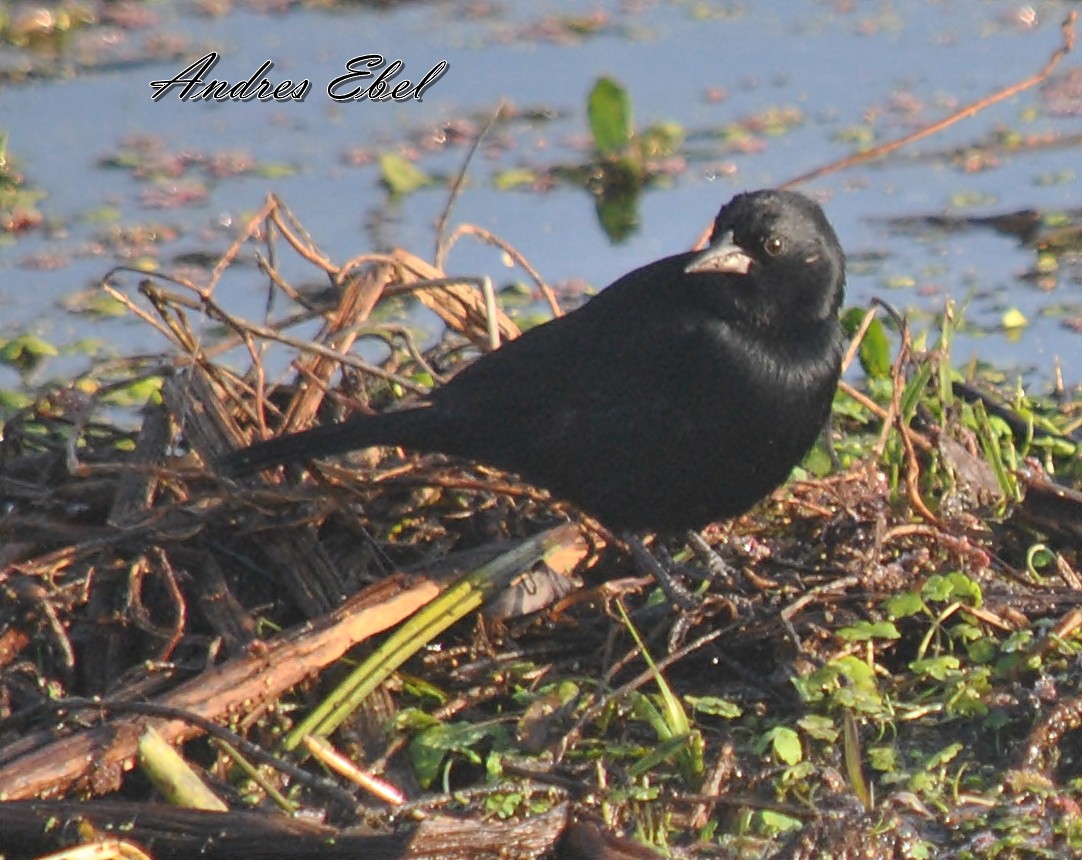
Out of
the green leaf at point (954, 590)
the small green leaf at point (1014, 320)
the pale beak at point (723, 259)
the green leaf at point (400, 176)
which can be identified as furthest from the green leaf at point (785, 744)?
the green leaf at point (400, 176)

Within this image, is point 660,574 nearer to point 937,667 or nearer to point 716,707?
point 716,707

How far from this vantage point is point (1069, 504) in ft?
14.0

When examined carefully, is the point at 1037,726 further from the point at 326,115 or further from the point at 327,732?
the point at 326,115

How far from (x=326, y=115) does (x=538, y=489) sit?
13.3 ft

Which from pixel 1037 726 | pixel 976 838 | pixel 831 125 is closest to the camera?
pixel 976 838

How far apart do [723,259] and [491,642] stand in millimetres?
915

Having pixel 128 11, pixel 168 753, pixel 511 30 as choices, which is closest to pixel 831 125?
pixel 511 30

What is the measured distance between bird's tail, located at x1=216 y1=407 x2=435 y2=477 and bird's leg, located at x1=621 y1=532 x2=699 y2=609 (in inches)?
20.0

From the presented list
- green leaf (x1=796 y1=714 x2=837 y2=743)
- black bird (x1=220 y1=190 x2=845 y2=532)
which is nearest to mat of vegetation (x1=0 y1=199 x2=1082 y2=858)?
green leaf (x1=796 y1=714 x2=837 y2=743)

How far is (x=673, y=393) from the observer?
163 inches

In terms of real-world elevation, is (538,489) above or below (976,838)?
above

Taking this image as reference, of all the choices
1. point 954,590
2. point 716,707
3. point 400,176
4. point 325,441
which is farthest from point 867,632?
point 400,176

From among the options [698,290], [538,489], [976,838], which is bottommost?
[976,838]

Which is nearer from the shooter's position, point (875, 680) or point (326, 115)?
point (875, 680)
